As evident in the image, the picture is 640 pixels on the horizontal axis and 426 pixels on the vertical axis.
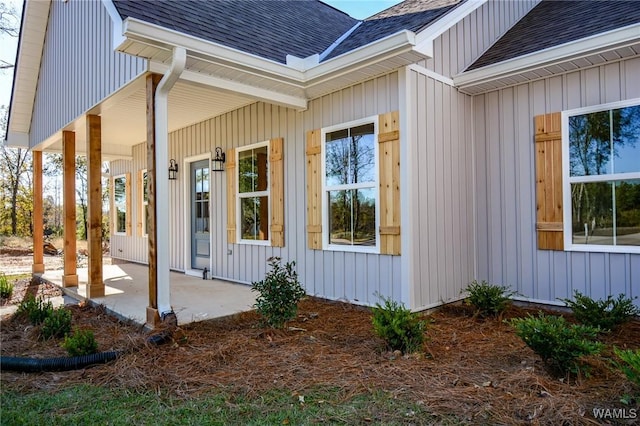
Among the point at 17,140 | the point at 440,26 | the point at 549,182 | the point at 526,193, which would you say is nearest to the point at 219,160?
the point at 440,26

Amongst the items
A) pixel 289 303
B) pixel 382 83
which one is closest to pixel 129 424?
pixel 289 303

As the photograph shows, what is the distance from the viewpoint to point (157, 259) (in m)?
3.89

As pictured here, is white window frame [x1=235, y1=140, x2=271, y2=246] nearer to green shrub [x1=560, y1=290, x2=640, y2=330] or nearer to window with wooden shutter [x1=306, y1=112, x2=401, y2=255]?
window with wooden shutter [x1=306, y1=112, x2=401, y2=255]

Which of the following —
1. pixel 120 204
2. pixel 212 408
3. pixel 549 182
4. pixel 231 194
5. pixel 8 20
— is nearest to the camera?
pixel 212 408

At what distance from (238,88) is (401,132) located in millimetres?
1811

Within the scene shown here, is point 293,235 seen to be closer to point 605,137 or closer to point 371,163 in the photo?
point 371,163

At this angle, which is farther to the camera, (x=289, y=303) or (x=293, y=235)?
(x=293, y=235)

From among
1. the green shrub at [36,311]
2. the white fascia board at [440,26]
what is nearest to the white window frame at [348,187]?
the white fascia board at [440,26]

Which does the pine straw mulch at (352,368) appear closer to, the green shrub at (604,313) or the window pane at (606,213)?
the green shrub at (604,313)

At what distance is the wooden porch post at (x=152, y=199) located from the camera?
385 cm

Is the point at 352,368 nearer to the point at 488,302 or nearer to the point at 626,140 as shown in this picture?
the point at 488,302

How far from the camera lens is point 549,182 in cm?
439

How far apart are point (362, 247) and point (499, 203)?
171cm

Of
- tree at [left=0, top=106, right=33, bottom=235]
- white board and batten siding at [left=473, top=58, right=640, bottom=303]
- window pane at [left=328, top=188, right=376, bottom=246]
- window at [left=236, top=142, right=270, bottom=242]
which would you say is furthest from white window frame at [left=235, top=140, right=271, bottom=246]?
tree at [left=0, top=106, right=33, bottom=235]
